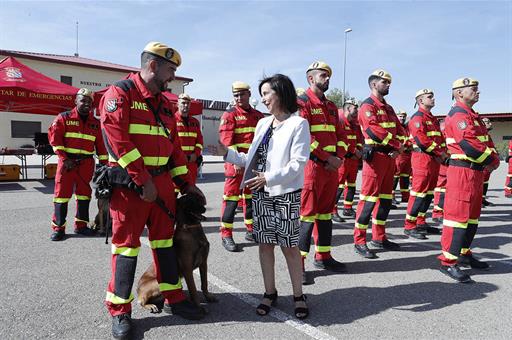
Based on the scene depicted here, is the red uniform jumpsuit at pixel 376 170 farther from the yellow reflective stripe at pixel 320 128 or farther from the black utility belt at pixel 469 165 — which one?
the yellow reflective stripe at pixel 320 128

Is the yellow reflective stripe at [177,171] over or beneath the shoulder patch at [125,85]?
beneath

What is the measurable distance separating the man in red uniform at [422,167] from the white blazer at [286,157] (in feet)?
12.9

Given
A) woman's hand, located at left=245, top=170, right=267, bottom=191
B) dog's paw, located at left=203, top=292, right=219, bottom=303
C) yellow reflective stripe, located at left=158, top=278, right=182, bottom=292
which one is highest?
woman's hand, located at left=245, top=170, right=267, bottom=191

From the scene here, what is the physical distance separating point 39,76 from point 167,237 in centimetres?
1066

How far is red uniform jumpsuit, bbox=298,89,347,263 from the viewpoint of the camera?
166 inches

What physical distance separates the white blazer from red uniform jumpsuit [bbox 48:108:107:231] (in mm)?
3923

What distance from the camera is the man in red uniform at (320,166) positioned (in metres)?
4.20

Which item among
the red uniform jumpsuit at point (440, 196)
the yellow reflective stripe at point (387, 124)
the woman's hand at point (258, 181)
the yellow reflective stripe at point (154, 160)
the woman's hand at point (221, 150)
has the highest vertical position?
the yellow reflective stripe at point (387, 124)

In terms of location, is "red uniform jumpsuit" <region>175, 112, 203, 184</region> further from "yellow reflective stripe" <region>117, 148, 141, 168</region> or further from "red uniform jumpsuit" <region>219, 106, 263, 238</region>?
"yellow reflective stripe" <region>117, 148, 141, 168</region>

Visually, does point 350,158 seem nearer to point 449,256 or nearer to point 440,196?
point 440,196

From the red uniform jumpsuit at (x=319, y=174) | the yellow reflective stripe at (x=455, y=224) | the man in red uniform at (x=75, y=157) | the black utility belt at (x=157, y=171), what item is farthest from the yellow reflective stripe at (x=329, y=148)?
the man in red uniform at (x=75, y=157)

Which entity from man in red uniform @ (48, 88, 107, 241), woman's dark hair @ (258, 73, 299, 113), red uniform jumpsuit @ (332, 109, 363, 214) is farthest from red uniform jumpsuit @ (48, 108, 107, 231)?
red uniform jumpsuit @ (332, 109, 363, 214)

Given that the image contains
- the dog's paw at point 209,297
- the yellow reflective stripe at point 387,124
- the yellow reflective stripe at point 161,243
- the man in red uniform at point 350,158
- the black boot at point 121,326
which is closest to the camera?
the black boot at point 121,326

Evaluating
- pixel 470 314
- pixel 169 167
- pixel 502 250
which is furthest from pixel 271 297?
pixel 502 250
